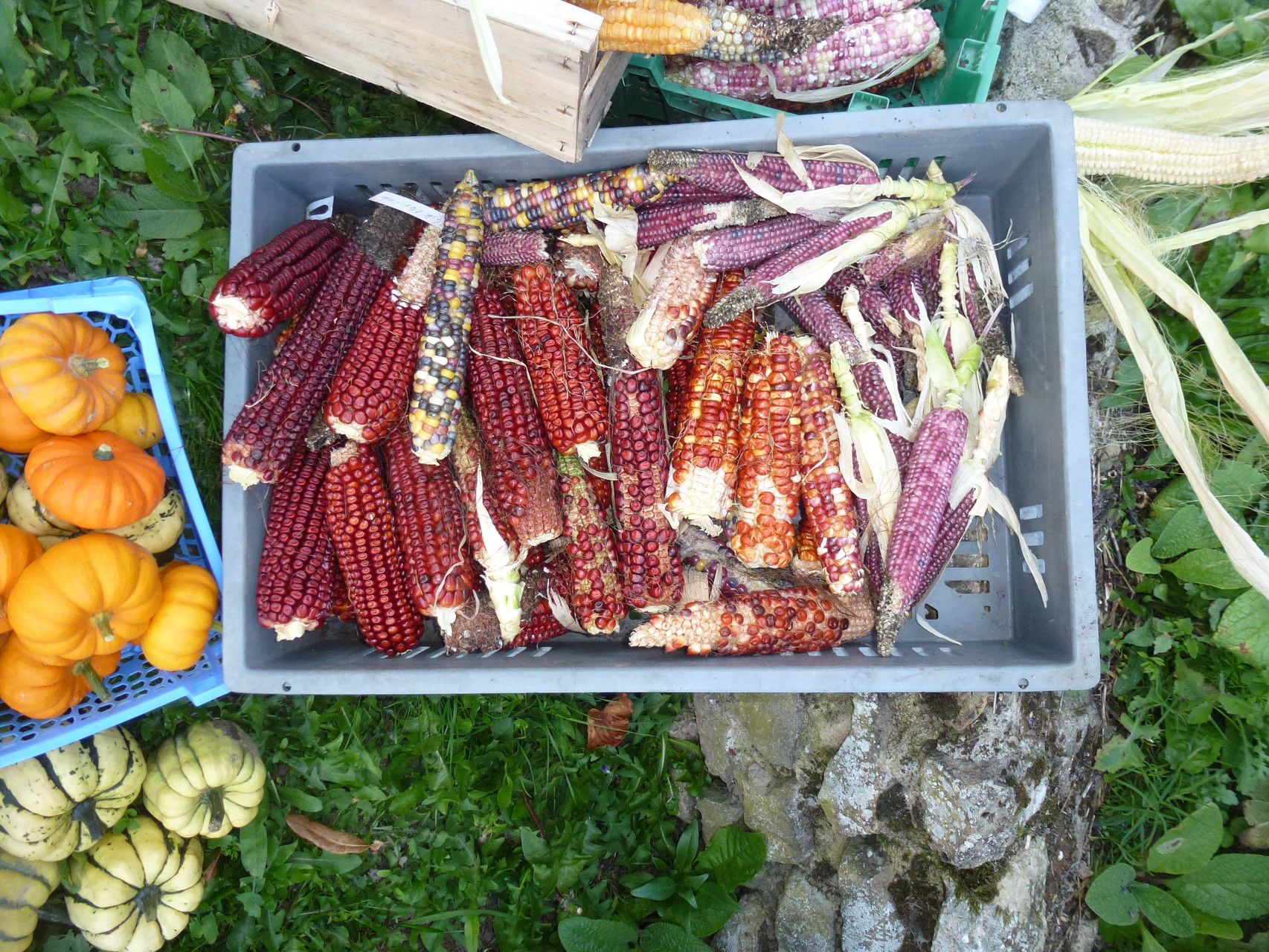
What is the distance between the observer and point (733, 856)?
10.3ft

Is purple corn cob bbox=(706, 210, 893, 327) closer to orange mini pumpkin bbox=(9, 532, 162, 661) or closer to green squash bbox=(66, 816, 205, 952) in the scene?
orange mini pumpkin bbox=(9, 532, 162, 661)

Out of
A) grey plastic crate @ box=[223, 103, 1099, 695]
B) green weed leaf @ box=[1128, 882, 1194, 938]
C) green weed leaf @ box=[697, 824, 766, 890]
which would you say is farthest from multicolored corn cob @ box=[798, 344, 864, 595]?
green weed leaf @ box=[1128, 882, 1194, 938]

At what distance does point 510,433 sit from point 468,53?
1.27 metres

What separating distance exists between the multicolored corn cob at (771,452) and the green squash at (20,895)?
11.0ft

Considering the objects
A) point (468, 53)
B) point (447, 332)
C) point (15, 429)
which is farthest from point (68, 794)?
point (468, 53)

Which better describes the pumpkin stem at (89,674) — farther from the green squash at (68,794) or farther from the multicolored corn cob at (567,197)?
the multicolored corn cob at (567,197)

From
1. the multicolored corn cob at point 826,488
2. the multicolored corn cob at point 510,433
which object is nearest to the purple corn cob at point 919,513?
the multicolored corn cob at point 826,488

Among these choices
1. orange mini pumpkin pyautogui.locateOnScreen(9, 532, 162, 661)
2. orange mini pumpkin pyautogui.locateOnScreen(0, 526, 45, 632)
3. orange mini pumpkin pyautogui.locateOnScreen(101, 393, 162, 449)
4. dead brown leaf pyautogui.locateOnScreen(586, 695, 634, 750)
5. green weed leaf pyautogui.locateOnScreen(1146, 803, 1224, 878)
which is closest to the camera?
orange mini pumpkin pyautogui.locateOnScreen(9, 532, 162, 661)

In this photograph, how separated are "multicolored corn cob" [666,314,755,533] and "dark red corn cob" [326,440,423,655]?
3.77 feet

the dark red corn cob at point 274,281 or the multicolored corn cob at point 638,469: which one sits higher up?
the dark red corn cob at point 274,281

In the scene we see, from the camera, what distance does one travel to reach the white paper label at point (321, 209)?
300cm

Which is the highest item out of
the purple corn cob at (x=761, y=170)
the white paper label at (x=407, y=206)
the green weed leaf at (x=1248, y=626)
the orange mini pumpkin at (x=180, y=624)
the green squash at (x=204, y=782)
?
the purple corn cob at (x=761, y=170)

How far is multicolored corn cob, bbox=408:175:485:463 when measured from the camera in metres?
2.63

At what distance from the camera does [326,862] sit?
338 centimetres
